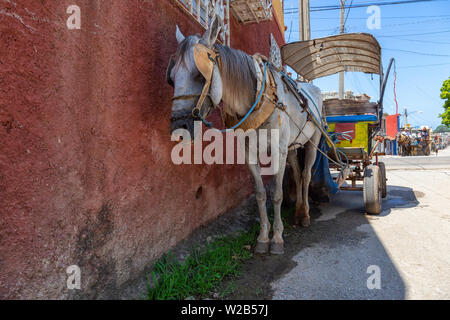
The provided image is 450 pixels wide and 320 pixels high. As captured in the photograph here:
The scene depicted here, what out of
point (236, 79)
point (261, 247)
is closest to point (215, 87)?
point (236, 79)

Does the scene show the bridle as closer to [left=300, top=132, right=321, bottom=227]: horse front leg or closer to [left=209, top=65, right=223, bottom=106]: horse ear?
[left=209, top=65, right=223, bottom=106]: horse ear

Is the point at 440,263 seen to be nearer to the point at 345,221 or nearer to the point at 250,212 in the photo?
the point at 345,221

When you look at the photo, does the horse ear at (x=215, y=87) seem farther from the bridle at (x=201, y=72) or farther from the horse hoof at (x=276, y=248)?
the horse hoof at (x=276, y=248)

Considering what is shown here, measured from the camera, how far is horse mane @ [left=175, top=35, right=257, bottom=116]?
2344 millimetres

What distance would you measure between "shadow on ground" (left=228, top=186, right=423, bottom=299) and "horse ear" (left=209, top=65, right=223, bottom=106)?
1553mm

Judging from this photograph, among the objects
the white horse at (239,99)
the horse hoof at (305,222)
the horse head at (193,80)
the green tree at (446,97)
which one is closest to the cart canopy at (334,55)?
the white horse at (239,99)

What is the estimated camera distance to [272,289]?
217 cm

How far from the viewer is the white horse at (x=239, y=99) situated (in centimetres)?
202

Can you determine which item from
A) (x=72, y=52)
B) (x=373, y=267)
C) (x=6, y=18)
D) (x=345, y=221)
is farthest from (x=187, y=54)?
(x=345, y=221)

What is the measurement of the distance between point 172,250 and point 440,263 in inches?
99.5

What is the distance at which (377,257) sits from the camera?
267 centimetres

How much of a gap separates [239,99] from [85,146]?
139cm

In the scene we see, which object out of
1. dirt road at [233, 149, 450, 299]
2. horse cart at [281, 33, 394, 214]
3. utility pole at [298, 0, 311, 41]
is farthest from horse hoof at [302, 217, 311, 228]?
utility pole at [298, 0, 311, 41]

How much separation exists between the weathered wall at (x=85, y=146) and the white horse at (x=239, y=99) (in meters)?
0.38
